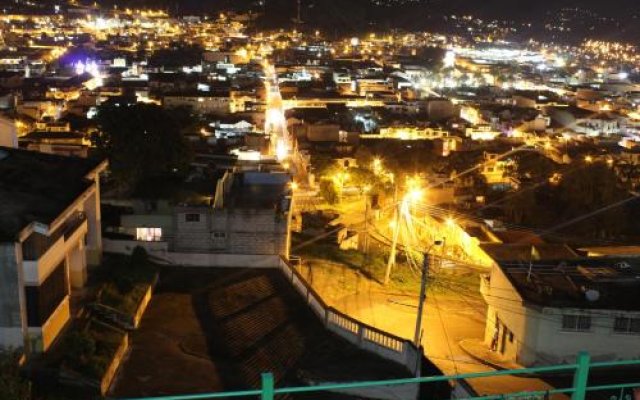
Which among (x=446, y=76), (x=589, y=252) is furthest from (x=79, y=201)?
(x=446, y=76)

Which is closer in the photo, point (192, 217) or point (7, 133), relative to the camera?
point (192, 217)

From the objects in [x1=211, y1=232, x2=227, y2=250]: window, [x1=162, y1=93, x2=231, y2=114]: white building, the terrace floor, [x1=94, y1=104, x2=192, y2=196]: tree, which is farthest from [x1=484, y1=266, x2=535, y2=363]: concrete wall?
[x1=162, y1=93, x2=231, y2=114]: white building

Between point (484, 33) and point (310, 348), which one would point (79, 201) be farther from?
point (484, 33)

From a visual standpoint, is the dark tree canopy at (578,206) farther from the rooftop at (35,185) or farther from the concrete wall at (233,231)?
the rooftop at (35,185)

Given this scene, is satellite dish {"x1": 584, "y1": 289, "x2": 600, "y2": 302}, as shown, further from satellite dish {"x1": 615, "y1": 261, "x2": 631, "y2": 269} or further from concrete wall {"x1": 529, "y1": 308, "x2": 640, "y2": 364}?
satellite dish {"x1": 615, "y1": 261, "x2": 631, "y2": 269}

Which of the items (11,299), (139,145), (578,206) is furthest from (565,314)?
(578,206)

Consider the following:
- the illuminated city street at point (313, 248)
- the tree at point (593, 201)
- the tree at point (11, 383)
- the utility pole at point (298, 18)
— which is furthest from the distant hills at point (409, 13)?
the tree at point (11, 383)

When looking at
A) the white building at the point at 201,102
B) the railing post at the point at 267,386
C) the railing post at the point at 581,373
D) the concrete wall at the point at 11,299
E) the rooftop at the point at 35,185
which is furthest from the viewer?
the white building at the point at 201,102

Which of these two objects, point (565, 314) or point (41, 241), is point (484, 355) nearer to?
point (565, 314)
